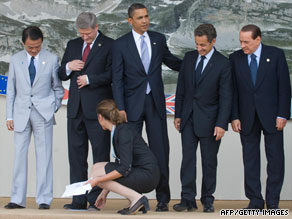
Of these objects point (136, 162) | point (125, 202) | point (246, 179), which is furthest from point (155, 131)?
point (125, 202)

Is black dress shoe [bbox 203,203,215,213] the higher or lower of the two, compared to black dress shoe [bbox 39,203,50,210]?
higher

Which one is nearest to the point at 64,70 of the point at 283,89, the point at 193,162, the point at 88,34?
the point at 88,34

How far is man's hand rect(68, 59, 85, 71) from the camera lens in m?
5.77

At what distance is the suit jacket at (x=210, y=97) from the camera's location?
18.4 ft

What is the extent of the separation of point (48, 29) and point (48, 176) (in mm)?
2008

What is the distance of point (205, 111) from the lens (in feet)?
18.5

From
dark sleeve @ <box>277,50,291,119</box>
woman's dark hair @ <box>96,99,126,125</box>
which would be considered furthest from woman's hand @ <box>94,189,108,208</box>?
dark sleeve @ <box>277,50,291,119</box>

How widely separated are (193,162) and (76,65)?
3.71 ft

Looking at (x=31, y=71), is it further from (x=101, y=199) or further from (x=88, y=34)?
(x=101, y=199)

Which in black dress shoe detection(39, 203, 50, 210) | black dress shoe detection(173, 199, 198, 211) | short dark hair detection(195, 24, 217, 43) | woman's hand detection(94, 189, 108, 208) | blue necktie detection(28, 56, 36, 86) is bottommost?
black dress shoe detection(39, 203, 50, 210)

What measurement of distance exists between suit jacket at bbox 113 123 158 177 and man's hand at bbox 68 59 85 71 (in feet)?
2.23

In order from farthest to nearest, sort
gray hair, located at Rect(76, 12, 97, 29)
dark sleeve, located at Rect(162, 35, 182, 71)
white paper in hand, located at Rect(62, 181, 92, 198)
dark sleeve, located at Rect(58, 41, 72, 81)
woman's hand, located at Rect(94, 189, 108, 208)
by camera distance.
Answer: dark sleeve, located at Rect(162, 35, 182, 71)
dark sleeve, located at Rect(58, 41, 72, 81)
gray hair, located at Rect(76, 12, 97, 29)
woman's hand, located at Rect(94, 189, 108, 208)
white paper in hand, located at Rect(62, 181, 92, 198)

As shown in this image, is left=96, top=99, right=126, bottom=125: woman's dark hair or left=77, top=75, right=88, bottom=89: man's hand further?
left=77, top=75, right=88, bottom=89: man's hand

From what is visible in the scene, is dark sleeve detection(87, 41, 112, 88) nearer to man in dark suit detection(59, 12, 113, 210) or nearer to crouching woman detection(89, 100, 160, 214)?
man in dark suit detection(59, 12, 113, 210)
